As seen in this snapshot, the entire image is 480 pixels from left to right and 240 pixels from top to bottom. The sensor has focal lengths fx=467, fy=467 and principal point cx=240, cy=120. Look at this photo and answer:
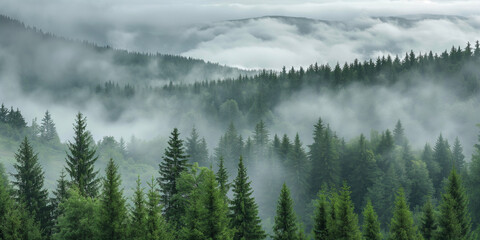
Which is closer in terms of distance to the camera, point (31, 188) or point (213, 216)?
point (213, 216)

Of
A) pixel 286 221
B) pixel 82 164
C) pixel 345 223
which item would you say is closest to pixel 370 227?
pixel 345 223

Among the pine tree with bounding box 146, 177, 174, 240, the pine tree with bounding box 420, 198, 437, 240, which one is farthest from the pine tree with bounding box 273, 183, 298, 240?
the pine tree with bounding box 420, 198, 437, 240

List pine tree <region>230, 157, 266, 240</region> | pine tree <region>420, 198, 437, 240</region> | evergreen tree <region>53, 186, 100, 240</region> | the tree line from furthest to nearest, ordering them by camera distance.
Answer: pine tree <region>420, 198, 437, 240</region> → pine tree <region>230, 157, 266, 240</region> → evergreen tree <region>53, 186, 100, 240</region> → the tree line

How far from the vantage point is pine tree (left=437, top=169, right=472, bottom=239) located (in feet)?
160

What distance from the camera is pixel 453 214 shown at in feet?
160

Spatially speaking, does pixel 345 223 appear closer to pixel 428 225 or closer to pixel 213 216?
pixel 213 216

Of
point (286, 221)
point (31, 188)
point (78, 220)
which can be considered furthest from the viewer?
point (31, 188)

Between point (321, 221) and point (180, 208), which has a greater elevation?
point (180, 208)

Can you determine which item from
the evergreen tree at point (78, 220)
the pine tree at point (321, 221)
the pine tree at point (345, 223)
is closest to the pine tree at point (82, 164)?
the evergreen tree at point (78, 220)

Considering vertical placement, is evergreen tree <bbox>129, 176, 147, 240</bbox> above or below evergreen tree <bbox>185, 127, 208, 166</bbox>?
above

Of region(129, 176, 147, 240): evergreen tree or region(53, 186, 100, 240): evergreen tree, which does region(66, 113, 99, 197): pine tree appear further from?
region(129, 176, 147, 240): evergreen tree

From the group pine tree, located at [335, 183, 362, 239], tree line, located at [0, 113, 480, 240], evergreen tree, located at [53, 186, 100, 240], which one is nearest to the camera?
tree line, located at [0, 113, 480, 240]

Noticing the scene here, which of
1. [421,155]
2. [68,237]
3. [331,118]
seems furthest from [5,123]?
[68,237]

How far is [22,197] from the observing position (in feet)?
162
